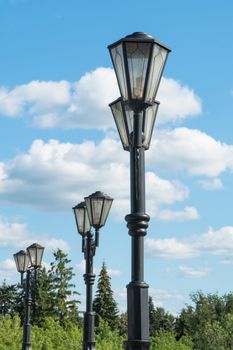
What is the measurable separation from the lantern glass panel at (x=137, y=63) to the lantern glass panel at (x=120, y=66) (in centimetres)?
6

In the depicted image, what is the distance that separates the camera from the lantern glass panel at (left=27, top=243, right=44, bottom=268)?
18859mm

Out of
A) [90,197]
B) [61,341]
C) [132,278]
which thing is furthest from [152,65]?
[61,341]

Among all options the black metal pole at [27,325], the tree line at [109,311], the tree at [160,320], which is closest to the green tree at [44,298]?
the tree line at [109,311]

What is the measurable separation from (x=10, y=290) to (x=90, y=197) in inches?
3306

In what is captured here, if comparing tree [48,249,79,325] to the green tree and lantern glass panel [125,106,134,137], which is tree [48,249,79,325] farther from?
lantern glass panel [125,106,134,137]

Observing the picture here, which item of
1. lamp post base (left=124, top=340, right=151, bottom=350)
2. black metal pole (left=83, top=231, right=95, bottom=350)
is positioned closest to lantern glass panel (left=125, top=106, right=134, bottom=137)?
lamp post base (left=124, top=340, right=151, bottom=350)

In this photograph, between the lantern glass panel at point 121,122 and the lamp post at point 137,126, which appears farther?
the lantern glass panel at point 121,122

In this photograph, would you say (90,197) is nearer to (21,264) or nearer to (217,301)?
(21,264)

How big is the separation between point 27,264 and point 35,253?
88 centimetres

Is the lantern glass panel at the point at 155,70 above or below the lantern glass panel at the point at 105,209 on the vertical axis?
below

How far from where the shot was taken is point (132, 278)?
20.3 feet

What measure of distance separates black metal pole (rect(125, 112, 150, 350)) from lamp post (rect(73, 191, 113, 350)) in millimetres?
6057

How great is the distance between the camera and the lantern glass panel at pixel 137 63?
6223mm

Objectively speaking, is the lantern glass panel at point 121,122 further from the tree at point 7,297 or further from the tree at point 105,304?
the tree at point 7,297
